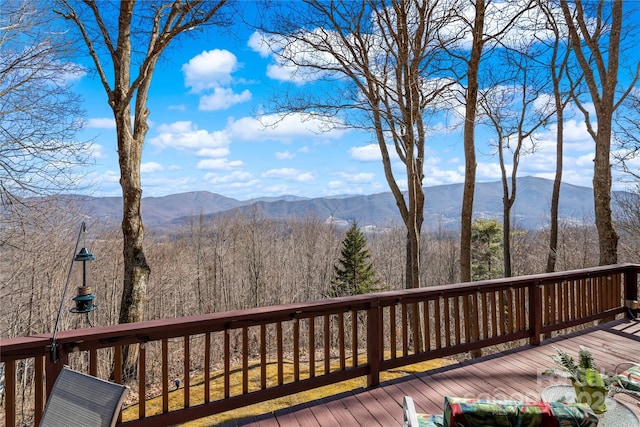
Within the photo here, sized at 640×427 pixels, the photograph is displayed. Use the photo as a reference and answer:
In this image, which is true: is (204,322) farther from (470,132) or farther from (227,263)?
(227,263)

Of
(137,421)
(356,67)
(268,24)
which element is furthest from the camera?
(356,67)

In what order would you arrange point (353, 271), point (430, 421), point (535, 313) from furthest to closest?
point (353, 271)
point (535, 313)
point (430, 421)

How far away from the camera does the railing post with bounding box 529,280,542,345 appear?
13.4 feet

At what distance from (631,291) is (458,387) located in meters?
3.92

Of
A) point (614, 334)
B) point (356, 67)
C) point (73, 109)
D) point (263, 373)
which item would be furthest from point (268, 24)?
A: point (614, 334)

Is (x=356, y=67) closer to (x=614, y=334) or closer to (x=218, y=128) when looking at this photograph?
(x=614, y=334)

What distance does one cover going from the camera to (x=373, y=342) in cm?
317

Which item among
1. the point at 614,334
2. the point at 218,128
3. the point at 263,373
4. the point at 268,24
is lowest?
the point at 614,334

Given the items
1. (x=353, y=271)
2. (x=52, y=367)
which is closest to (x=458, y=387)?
(x=52, y=367)

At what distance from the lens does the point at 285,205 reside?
4131cm

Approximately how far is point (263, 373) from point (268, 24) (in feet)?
19.1

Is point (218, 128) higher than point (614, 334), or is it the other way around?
point (218, 128)

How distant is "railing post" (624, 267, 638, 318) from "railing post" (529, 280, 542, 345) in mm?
2147

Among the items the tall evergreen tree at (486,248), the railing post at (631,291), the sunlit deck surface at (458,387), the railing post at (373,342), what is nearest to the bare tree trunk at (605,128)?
the railing post at (631,291)
